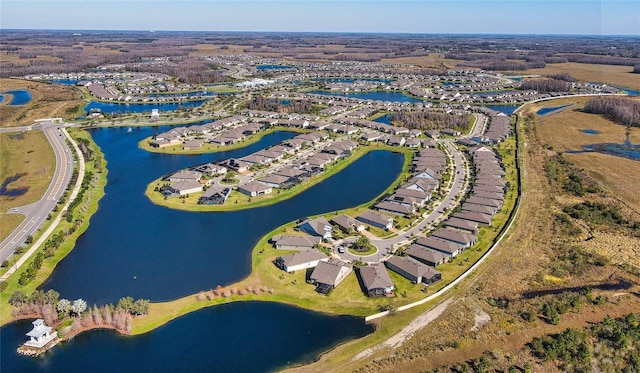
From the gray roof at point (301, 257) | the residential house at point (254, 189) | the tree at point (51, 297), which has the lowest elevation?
the tree at point (51, 297)

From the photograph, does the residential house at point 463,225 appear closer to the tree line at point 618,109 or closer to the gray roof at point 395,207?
the gray roof at point 395,207

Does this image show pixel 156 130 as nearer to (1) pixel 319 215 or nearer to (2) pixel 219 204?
(2) pixel 219 204

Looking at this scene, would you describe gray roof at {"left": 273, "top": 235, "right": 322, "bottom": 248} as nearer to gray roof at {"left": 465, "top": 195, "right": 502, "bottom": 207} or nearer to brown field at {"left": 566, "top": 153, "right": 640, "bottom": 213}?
gray roof at {"left": 465, "top": 195, "right": 502, "bottom": 207}

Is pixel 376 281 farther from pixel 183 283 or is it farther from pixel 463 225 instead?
pixel 183 283

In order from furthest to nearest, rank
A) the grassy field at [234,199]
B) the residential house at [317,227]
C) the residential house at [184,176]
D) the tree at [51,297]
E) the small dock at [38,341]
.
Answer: the residential house at [184,176] < the grassy field at [234,199] < the residential house at [317,227] < the tree at [51,297] < the small dock at [38,341]

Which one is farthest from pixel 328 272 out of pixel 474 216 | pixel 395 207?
pixel 474 216

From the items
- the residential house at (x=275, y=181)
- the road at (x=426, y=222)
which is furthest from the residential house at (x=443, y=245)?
the residential house at (x=275, y=181)
